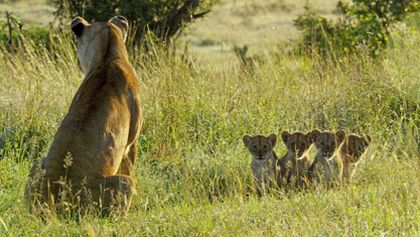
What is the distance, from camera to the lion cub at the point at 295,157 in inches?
349

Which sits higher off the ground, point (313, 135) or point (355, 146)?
point (313, 135)

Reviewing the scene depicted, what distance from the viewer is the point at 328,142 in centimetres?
884

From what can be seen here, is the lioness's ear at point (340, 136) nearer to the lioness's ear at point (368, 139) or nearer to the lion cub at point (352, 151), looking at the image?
the lion cub at point (352, 151)

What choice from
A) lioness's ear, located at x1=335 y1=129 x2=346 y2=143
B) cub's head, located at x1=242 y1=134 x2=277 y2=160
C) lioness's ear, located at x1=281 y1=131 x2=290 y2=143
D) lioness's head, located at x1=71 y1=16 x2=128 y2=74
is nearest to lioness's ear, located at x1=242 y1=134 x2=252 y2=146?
cub's head, located at x1=242 y1=134 x2=277 y2=160

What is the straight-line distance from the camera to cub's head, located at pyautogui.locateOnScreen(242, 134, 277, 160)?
893 cm

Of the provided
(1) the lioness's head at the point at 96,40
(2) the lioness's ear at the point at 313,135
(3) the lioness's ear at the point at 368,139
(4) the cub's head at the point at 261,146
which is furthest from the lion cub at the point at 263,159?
(1) the lioness's head at the point at 96,40

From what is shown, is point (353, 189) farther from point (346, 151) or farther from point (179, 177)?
point (179, 177)

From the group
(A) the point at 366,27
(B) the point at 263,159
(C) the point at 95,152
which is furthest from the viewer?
(A) the point at 366,27

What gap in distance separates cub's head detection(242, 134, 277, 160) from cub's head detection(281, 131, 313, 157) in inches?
5.6

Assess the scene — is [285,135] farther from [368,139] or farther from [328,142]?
[368,139]

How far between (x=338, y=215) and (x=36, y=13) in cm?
2699

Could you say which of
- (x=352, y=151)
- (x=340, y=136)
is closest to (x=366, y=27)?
(x=352, y=151)

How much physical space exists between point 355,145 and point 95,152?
250 cm

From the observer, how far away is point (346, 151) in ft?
30.0
